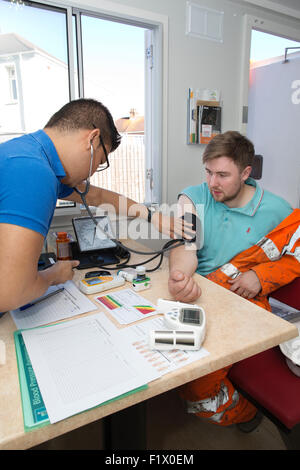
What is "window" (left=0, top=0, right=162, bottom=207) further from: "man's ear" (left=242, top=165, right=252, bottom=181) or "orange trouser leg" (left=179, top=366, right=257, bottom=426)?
"orange trouser leg" (left=179, top=366, right=257, bottom=426)

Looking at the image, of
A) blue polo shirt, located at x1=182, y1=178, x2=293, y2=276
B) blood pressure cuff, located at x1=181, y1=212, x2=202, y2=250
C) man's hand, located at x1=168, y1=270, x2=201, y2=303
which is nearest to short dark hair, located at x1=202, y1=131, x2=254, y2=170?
blue polo shirt, located at x1=182, y1=178, x2=293, y2=276

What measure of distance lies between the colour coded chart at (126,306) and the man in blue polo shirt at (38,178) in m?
0.16

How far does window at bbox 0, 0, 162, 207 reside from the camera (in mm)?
1781

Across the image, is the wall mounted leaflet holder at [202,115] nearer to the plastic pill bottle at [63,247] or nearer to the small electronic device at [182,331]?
the plastic pill bottle at [63,247]

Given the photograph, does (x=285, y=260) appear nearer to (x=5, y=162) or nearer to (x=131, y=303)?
(x=131, y=303)

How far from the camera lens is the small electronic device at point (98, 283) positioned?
107 centimetres

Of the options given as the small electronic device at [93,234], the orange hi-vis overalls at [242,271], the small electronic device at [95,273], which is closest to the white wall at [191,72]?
the small electronic device at [93,234]

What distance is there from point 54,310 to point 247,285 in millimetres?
804

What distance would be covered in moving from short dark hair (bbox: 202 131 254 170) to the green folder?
3.75ft

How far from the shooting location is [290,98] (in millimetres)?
3031
